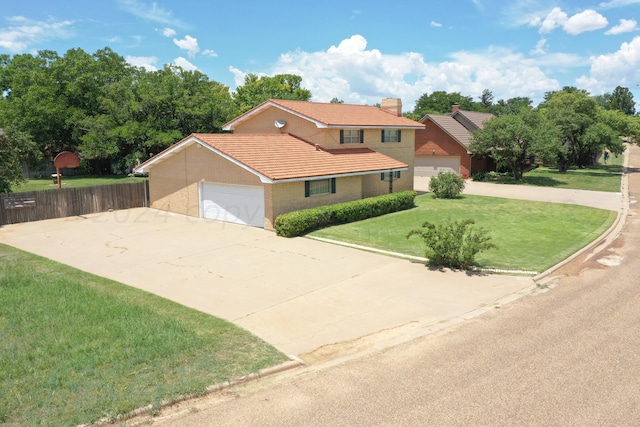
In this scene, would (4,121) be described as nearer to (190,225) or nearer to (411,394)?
(190,225)

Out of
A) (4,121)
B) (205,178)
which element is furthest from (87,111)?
(205,178)

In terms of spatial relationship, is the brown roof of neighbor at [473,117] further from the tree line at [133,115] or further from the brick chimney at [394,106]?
the brick chimney at [394,106]

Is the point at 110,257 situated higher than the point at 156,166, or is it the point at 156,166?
the point at 156,166

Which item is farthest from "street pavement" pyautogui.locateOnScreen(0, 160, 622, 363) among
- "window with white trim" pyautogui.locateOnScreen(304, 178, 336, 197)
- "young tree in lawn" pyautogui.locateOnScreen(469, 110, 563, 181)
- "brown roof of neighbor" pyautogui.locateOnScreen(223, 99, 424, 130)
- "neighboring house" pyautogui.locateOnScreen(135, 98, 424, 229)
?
"young tree in lawn" pyautogui.locateOnScreen(469, 110, 563, 181)

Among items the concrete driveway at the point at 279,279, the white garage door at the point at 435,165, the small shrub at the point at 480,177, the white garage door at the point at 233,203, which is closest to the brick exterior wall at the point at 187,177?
the white garage door at the point at 233,203

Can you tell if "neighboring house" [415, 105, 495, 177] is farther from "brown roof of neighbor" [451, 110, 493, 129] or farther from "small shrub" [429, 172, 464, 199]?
"small shrub" [429, 172, 464, 199]

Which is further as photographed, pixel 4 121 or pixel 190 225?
pixel 4 121
